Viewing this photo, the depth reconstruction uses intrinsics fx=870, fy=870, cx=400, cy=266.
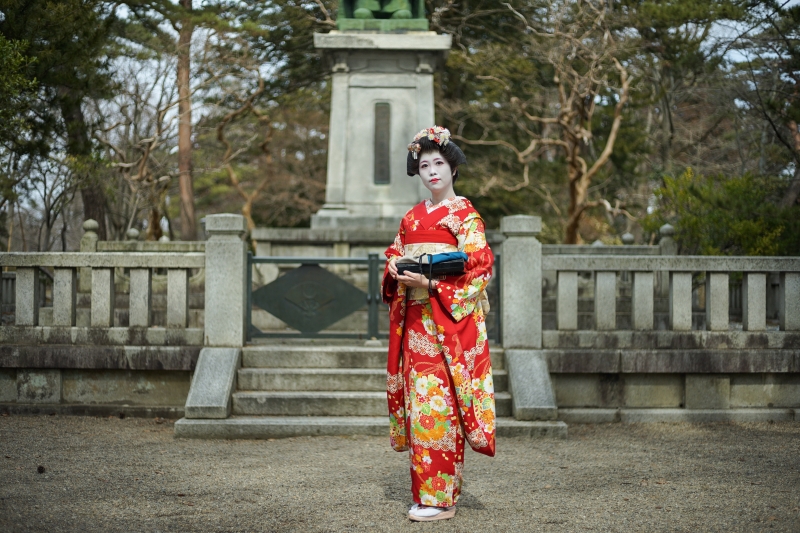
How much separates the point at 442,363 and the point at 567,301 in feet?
10.2

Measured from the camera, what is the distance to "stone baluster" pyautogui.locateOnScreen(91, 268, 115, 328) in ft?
24.8

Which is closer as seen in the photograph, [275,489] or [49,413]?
[275,489]

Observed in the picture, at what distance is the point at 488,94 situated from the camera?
22984 millimetres

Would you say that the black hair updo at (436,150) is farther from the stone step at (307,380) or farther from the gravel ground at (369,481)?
the stone step at (307,380)

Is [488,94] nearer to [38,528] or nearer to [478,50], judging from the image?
[478,50]

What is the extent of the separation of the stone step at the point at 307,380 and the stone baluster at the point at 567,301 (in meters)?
0.75

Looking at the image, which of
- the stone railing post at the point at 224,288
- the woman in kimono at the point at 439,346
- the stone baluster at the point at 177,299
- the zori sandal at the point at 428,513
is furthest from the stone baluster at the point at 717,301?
the stone baluster at the point at 177,299

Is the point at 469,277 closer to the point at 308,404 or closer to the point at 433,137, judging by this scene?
the point at 433,137

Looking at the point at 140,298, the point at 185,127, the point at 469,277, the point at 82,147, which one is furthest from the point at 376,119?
the point at 185,127

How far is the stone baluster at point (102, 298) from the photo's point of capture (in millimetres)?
7570

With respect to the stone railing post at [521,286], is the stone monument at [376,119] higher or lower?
higher

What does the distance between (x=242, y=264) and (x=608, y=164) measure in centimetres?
2133

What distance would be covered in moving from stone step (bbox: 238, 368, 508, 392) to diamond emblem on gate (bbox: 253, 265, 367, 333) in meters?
0.62

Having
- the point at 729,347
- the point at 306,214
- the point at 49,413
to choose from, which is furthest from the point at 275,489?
the point at 306,214
